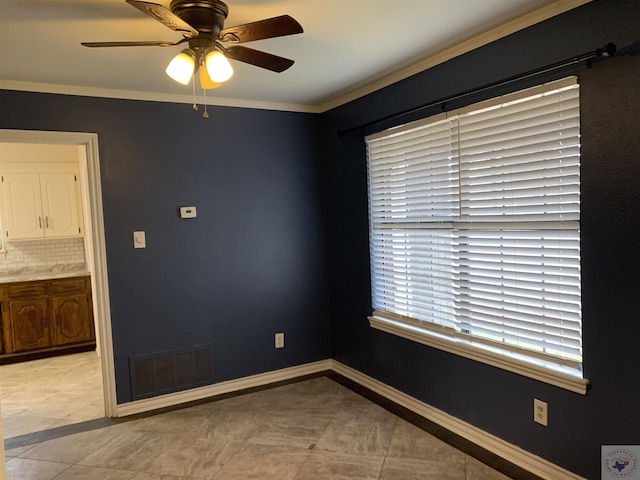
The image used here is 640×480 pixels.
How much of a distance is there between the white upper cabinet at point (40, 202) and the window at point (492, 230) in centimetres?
368

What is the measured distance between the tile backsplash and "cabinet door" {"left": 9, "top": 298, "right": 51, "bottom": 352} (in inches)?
28.9

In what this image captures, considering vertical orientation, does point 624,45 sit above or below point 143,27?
below

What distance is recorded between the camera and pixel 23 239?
16.4 feet

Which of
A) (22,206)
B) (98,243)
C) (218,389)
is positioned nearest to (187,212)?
(98,243)

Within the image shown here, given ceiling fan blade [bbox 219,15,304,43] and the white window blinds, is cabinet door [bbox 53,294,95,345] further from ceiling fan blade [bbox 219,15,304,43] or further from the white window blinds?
ceiling fan blade [bbox 219,15,304,43]

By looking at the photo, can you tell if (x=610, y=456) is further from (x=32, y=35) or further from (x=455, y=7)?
(x=32, y=35)

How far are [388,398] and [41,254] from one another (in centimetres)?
433

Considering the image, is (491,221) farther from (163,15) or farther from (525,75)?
(163,15)

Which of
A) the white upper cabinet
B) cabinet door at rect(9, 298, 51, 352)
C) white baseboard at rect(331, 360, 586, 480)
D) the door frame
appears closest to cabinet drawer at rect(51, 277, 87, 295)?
cabinet door at rect(9, 298, 51, 352)

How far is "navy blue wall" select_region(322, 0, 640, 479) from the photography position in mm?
1946

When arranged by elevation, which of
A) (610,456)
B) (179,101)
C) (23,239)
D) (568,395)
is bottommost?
(610,456)

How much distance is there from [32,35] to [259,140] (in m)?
1.80

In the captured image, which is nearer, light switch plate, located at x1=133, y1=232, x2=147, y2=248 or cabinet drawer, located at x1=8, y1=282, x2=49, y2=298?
light switch plate, located at x1=133, y1=232, x2=147, y2=248

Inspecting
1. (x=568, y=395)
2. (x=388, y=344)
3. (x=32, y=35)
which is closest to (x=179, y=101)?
(x=32, y=35)
